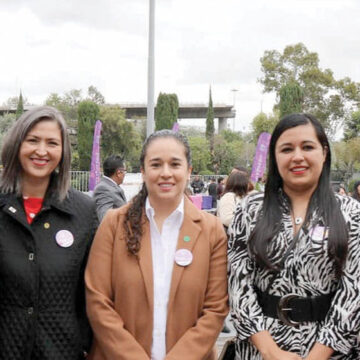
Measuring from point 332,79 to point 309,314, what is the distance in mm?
36267

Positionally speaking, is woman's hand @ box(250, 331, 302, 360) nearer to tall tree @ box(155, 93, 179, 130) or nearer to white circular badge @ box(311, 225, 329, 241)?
white circular badge @ box(311, 225, 329, 241)

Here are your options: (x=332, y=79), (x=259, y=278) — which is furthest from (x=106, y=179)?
(x=332, y=79)

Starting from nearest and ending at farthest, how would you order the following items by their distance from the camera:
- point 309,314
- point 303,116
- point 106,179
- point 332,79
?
point 309,314 < point 303,116 < point 106,179 < point 332,79

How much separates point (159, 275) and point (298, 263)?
676mm

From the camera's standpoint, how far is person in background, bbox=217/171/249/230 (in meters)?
5.87

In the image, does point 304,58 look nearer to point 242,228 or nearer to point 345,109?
point 345,109

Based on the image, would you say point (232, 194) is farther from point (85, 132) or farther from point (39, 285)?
point (85, 132)

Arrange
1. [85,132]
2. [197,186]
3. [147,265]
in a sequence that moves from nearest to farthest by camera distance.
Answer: [147,265]
[197,186]
[85,132]

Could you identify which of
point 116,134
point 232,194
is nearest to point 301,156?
point 232,194

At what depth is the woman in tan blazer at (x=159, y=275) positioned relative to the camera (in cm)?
242

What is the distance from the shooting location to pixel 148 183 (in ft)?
8.41

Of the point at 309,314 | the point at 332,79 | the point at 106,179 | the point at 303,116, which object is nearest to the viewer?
the point at 309,314

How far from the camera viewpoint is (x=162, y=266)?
8.15ft

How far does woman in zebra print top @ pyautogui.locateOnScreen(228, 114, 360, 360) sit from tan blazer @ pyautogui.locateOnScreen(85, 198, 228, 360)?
0.13m
